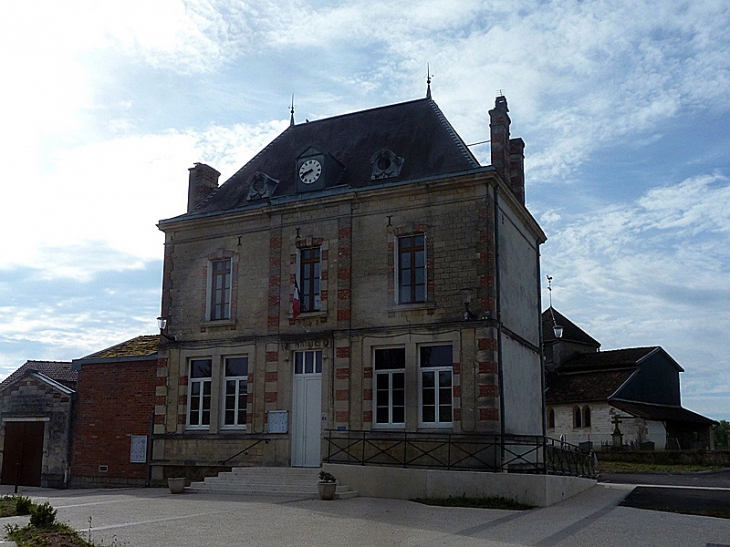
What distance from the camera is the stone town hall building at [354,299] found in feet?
54.3

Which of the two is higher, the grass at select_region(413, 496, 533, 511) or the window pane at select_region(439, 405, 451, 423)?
the window pane at select_region(439, 405, 451, 423)

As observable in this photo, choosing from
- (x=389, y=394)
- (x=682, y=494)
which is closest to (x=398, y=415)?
(x=389, y=394)

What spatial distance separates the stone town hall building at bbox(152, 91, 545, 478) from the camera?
16547 millimetres

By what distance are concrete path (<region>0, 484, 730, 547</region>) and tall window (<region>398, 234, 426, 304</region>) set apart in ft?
15.5

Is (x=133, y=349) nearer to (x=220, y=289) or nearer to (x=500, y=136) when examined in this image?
(x=220, y=289)

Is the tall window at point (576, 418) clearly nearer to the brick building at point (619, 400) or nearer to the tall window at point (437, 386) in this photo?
the brick building at point (619, 400)

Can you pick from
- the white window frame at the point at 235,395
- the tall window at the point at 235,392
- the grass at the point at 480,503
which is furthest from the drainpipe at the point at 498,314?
the tall window at the point at 235,392

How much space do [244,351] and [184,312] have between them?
222 centimetres

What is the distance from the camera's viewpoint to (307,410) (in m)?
17.8

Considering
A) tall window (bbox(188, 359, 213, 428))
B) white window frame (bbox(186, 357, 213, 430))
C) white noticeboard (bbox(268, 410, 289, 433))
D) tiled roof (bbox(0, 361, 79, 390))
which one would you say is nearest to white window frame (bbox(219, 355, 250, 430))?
white window frame (bbox(186, 357, 213, 430))

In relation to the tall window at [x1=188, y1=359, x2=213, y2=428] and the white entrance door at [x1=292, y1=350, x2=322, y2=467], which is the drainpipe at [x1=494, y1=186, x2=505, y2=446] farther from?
the tall window at [x1=188, y1=359, x2=213, y2=428]

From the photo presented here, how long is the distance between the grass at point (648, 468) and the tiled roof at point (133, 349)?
16.6m

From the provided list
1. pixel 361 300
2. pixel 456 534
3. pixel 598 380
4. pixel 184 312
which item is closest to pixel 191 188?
pixel 184 312

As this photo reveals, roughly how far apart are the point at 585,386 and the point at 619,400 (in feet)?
7.69
